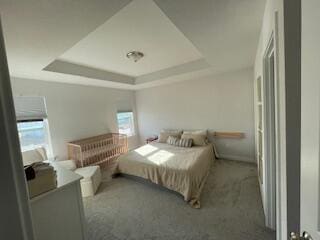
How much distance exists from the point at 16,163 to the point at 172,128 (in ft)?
14.5

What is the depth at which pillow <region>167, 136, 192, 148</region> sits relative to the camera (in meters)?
3.74

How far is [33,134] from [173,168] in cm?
280

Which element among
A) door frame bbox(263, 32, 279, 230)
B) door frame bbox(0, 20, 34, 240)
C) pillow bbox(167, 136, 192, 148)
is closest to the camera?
door frame bbox(0, 20, 34, 240)

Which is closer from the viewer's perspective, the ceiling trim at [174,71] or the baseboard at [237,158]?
the ceiling trim at [174,71]

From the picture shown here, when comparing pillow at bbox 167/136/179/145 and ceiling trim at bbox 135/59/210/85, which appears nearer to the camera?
ceiling trim at bbox 135/59/210/85

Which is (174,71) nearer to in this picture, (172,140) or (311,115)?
(172,140)

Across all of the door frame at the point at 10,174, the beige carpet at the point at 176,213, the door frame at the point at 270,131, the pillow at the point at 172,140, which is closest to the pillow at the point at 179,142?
the pillow at the point at 172,140

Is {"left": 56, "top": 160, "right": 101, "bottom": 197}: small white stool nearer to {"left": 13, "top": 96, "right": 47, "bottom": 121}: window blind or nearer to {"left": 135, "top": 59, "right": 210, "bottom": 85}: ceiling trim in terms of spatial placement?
{"left": 13, "top": 96, "right": 47, "bottom": 121}: window blind

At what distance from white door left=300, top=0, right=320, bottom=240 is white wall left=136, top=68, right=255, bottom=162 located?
338cm

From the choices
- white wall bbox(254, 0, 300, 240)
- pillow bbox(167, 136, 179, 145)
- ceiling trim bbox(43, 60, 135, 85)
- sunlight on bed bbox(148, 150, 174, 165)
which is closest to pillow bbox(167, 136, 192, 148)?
pillow bbox(167, 136, 179, 145)

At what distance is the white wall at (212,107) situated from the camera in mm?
3631

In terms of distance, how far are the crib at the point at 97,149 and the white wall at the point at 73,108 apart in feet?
Result: 0.51

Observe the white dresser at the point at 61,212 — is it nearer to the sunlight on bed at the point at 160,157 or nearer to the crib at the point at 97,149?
the sunlight on bed at the point at 160,157

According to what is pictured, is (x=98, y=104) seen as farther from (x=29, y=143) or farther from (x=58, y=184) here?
(x=58, y=184)
